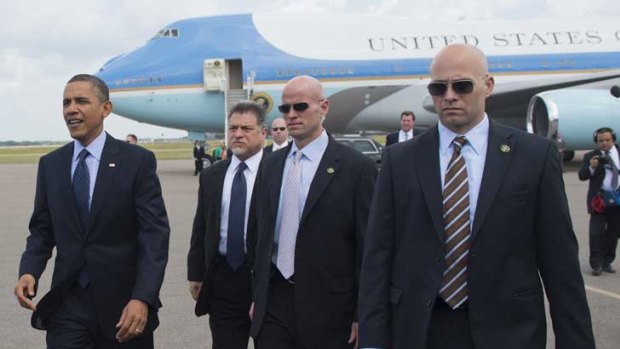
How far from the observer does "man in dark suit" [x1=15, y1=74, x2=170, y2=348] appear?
133 inches

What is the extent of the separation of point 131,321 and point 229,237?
0.91 m

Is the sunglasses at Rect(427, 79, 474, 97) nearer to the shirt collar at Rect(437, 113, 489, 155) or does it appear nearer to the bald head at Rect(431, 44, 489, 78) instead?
the bald head at Rect(431, 44, 489, 78)

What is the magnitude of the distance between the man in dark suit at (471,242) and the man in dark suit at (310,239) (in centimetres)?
78

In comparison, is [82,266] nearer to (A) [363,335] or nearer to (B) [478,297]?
(A) [363,335]

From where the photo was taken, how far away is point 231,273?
13.3 ft

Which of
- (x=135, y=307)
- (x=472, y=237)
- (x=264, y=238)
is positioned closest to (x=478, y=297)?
(x=472, y=237)

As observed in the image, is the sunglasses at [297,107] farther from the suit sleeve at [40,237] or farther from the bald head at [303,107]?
the suit sleeve at [40,237]

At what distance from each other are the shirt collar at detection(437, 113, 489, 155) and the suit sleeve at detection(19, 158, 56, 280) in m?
2.09

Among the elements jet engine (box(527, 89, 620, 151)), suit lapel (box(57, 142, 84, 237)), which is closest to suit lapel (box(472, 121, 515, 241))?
suit lapel (box(57, 142, 84, 237))

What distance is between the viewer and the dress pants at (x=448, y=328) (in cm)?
251

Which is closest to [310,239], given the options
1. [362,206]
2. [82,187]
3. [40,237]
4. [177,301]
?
[362,206]

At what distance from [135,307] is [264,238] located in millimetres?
717

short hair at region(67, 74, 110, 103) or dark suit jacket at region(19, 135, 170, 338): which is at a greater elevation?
short hair at region(67, 74, 110, 103)

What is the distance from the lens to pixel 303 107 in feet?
11.7
